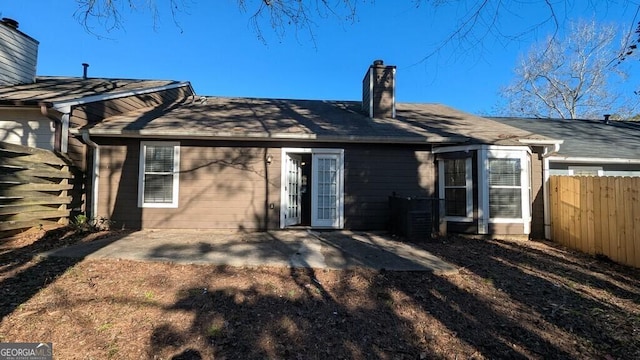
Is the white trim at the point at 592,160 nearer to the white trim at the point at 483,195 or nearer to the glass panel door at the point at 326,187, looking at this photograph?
the white trim at the point at 483,195

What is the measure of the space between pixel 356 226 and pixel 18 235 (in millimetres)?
7014

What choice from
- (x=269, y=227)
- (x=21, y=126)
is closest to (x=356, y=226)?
(x=269, y=227)

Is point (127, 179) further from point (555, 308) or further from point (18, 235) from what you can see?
point (555, 308)

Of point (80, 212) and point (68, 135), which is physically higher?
point (68, 135)

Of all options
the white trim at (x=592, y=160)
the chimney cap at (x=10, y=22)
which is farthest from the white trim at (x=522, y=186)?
the chimney cap at (x=10, y=22)

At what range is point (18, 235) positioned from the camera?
21.0 feet

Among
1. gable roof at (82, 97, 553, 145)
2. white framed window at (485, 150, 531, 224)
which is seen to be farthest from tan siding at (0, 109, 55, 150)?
white framed window at (485, 150, 531, 224)

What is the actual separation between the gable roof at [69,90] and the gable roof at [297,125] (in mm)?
683

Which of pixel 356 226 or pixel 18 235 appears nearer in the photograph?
pixel 18 235

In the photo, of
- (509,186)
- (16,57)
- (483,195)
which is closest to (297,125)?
(483,195)

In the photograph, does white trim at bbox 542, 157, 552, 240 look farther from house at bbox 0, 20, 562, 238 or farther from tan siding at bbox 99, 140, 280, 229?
tan siding at bbox 99, 140, 280, 229

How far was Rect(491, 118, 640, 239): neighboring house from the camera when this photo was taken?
9.67 meters

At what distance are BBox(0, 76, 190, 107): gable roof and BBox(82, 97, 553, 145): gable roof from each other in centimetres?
68

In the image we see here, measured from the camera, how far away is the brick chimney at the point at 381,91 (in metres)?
10.4
